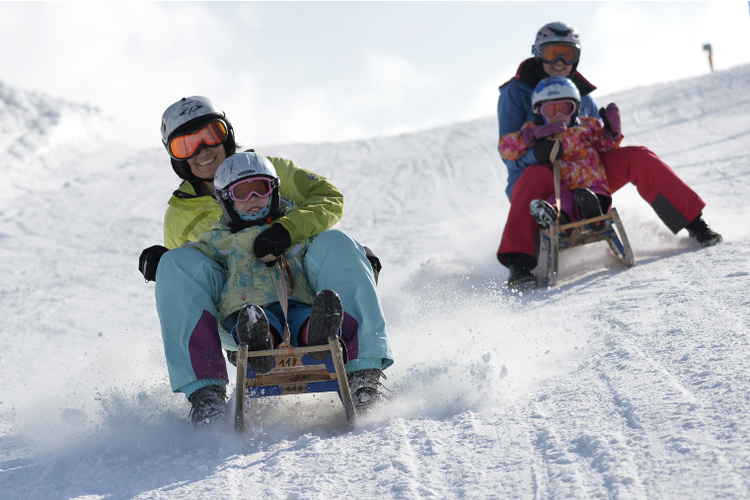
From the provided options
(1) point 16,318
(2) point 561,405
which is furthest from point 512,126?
(1) point 16,318

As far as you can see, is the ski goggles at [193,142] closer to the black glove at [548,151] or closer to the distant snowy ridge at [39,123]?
the black glove at [548,151]

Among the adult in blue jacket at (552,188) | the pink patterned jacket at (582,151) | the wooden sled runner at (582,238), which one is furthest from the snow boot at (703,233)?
the pink patterned jacket at (582,151)

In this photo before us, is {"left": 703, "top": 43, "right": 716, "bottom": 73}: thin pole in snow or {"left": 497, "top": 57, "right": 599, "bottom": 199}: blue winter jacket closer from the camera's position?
{"left": 497, "top": 57, "right": 599, "bottom": 199}: blue winter jacket

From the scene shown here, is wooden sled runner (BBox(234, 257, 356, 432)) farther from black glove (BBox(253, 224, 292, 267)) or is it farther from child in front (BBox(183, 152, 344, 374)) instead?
black glove (BBox(253, 224, 292, 267))

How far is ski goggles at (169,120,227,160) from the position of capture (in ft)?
9.41

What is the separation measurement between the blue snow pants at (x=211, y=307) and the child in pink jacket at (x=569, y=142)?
2.06 meters

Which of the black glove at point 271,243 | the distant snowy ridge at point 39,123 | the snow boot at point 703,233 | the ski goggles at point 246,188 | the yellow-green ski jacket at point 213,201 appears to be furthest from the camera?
the distant snowy ridge at point 39,123

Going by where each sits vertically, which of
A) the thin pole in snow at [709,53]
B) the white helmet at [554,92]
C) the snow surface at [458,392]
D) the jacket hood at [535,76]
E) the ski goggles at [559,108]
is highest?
the thin pole in snow at [709,53]

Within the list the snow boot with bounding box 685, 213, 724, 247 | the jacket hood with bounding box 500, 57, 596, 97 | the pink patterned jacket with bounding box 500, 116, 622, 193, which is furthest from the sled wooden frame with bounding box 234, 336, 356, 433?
the jacket hood with bounding box 500, 57, 596, 97

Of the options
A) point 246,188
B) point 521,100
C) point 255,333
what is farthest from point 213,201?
point 521,100

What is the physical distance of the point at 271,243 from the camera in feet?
7.98

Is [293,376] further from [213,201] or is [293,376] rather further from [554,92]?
[554,92]

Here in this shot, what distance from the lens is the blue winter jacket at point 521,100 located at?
462 centimetres

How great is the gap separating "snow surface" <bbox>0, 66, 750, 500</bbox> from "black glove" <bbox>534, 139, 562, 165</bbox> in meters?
0.72
